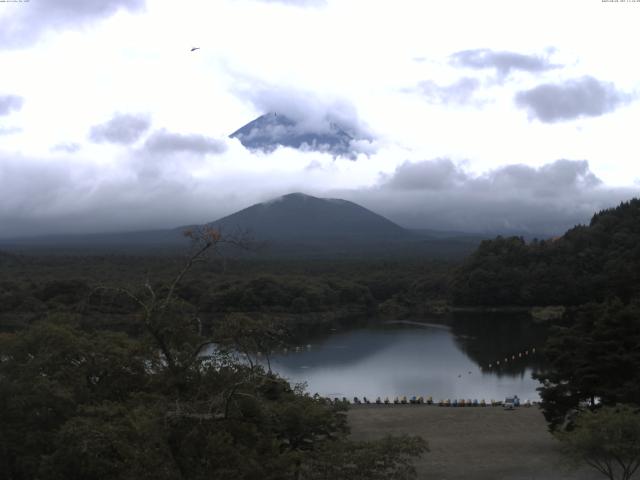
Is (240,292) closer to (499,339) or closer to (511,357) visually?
(499,339)

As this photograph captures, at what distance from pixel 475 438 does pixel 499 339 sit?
2056 centimetres

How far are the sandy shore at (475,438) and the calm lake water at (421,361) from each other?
5036 mm

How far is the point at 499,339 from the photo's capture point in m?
34.2

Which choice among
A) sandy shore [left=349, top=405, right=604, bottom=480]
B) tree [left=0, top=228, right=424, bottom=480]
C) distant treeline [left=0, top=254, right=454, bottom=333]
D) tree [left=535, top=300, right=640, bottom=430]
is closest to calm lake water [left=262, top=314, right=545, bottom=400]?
sandy shore [left=349, top=405, right=604, bottom=480]

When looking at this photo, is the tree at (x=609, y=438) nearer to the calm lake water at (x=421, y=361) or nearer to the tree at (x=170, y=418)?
the tree at (x=170, y=418)

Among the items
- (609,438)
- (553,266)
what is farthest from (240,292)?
(609,438)

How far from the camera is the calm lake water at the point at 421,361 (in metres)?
23.7

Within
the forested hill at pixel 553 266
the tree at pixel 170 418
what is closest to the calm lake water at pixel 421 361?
the forested hill at pixel 553 266

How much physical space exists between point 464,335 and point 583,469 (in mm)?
24605

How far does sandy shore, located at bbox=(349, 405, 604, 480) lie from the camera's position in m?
11.8

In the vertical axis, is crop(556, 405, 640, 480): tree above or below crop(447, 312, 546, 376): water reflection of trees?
above

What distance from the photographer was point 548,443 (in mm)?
13750

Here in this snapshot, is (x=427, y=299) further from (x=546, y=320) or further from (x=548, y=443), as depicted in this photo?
(x=548, y=443)

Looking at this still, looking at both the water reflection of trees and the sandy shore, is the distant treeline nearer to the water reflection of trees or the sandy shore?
the water reflection of trees
